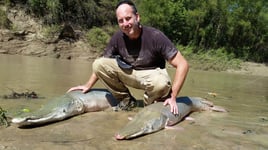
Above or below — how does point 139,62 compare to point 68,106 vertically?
above

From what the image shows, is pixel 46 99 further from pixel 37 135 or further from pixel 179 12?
pixel 179 12

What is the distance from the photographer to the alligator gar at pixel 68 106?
391cm

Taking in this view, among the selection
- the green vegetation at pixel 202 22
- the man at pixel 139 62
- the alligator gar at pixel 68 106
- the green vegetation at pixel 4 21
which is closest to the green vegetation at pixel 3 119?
the alligator gar at pixel 68 106

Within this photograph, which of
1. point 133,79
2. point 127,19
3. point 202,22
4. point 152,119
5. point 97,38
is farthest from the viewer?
point 202,22

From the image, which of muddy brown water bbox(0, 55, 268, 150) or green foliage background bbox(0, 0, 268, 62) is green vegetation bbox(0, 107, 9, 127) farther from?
green foliage background bbox(0, 0, 268, 62)

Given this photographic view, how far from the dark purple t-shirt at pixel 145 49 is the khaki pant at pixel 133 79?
105 mm

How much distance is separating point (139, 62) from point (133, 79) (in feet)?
0.84

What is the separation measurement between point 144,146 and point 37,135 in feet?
3.57

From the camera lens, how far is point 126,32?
443 cm

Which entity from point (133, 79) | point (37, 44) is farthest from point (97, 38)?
point (133, 79)

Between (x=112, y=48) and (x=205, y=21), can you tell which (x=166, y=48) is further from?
(x=205, y=21)

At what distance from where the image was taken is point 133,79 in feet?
15.7

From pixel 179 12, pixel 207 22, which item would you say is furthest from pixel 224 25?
pixel 179 12

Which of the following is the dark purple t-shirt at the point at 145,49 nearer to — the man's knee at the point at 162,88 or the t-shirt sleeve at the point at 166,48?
the t-shirt sleeve at the point at 166,48
